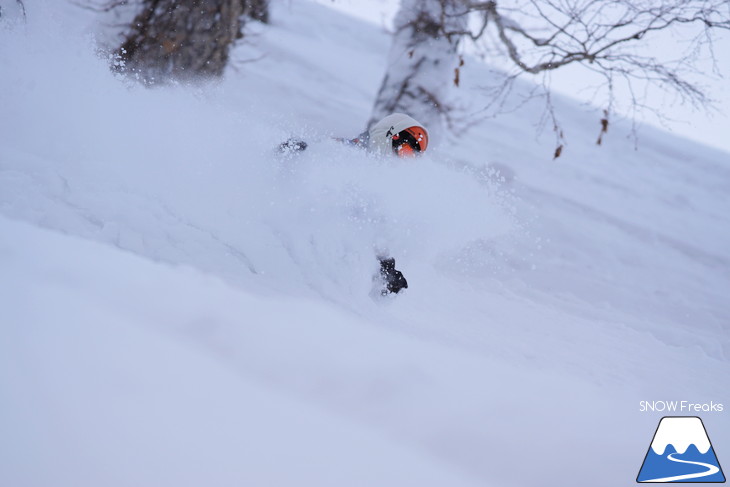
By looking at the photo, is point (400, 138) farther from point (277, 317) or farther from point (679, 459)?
point (679, 459)

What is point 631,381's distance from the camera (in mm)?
3354

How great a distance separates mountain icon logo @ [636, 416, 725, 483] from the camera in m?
1.79

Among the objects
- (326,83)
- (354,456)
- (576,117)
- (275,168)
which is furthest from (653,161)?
(354,456)

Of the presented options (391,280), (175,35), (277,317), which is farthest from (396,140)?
(175,35)

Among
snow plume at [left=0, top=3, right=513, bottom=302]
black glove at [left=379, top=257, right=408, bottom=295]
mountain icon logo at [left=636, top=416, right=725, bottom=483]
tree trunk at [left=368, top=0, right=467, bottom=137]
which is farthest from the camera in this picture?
tree trunk at [left=368, top=0, right=467, bottom=137]

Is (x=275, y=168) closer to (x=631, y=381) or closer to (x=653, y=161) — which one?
(x=631, y=381)

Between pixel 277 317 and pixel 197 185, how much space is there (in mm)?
1872

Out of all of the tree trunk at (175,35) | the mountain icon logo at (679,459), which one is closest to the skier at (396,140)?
the mountain icon logo at (679,459)

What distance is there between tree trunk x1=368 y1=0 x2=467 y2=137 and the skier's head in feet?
3.40

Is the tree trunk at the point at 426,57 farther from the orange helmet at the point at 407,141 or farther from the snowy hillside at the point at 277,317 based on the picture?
the orange helmet at the point at 407,141

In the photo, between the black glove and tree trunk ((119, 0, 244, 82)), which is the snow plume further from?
tree trunk ((119, 0, 244, 82))

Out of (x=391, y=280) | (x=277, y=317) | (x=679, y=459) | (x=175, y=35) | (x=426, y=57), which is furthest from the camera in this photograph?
(x=175, y=35)

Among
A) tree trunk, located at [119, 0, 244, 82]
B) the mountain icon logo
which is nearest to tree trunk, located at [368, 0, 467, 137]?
tree trunk, located at [119, 0, 244, 82]

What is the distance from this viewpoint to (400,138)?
3502 mm
